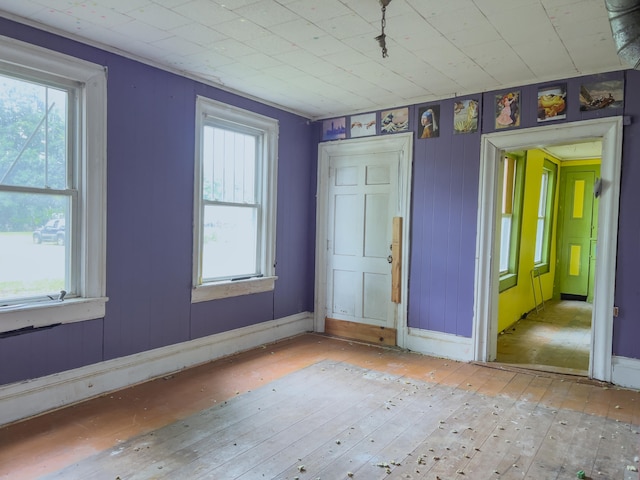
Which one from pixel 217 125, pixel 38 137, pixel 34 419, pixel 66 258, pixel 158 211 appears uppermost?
pixel 217 125

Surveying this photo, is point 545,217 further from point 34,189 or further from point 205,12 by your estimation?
point 34,189

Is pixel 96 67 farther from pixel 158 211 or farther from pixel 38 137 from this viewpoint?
pixel 158 211

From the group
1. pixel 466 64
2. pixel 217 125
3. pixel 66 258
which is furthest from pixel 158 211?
pixel 466 64

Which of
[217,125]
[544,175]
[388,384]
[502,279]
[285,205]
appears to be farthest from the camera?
[544,175]

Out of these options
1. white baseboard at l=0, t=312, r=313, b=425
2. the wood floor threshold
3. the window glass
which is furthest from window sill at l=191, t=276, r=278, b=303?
the wood floor threshold

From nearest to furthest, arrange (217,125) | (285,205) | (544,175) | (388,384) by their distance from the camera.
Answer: (388,384)
(217,125)
(285,205)
(544,175)

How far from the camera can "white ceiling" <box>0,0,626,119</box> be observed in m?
2.73

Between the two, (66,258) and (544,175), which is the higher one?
(544,175)

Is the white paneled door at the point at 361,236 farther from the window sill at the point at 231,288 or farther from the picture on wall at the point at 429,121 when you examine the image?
the window sill at the point at 231,288

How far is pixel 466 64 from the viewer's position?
144 inches

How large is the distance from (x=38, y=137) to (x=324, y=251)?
10.5 feet

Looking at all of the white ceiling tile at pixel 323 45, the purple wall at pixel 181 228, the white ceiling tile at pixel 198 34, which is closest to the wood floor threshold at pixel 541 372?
the purple wall at pixel 181 228

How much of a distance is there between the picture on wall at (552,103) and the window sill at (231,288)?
3.10 meters

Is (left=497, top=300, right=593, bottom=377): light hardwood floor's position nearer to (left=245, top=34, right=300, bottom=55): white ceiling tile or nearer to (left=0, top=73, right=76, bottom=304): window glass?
(left=245, top=34, right=300, bottom=55): white ceiling tile
